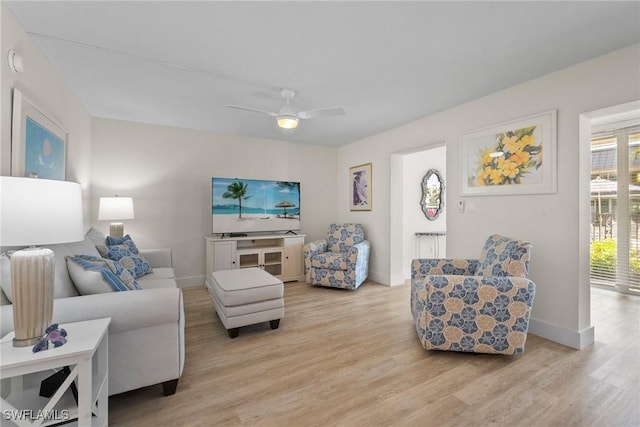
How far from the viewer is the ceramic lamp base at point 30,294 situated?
48.8 inches

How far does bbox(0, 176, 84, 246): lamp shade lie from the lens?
3.88ft

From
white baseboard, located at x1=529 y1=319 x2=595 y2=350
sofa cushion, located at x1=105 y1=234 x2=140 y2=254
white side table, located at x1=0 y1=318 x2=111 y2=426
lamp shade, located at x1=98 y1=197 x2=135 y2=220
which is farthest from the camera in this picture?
lamp shade, located at x1=98 y1=197 x2=135 y2=220

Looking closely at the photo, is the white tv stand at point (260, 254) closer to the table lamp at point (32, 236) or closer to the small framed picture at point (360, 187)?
the small framed picture at point (360, 187)

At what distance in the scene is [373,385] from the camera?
1.88m

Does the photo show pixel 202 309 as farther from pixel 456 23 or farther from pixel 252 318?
pixel 456 23

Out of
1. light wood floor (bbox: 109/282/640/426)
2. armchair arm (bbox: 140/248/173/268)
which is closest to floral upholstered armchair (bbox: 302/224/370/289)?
light wood floor (bbox: 109/282/640/426)

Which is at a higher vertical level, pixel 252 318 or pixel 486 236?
pixel 486 236

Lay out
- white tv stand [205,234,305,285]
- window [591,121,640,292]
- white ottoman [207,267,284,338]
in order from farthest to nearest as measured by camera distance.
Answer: white tv stand [205,234,305,285] < window [591,121,640,292] < white ottoman [207,267,284,338]

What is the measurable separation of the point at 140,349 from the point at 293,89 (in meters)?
2.50

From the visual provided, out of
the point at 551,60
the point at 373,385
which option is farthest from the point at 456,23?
the point at 373,385

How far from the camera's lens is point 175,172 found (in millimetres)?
4207

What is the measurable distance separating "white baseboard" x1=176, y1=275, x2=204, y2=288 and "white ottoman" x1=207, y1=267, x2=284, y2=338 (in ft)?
5.36

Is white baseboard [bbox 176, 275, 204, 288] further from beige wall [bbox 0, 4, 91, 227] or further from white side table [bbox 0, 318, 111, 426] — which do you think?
white side table [bbox 0, 318, 111, 426]

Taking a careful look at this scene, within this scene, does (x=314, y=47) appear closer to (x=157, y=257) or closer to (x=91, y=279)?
(x=91, y=279)
